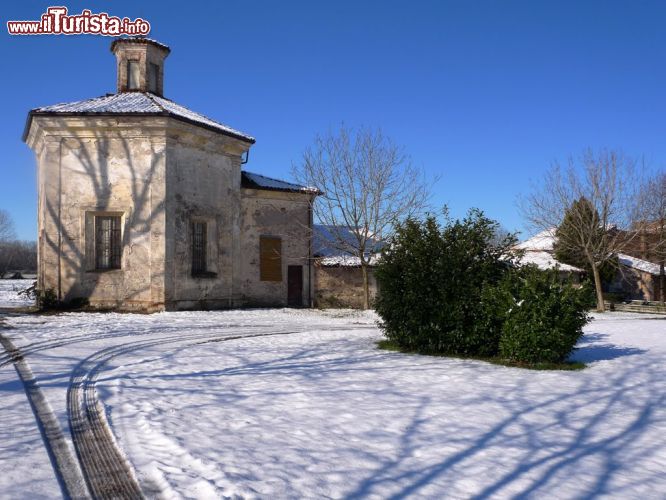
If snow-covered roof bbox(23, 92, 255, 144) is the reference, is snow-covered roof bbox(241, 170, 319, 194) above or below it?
below

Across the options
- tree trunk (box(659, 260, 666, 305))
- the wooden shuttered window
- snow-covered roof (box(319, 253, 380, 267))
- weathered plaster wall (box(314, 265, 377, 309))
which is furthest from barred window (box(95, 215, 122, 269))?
tree trunk (box(659, 260, 666, 305))

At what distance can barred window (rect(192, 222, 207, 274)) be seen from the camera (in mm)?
20438

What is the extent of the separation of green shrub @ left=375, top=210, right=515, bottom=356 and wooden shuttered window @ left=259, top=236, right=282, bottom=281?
1218 centimetres

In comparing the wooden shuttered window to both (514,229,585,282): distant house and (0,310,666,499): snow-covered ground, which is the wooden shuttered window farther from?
(514,229,585,282): distant house

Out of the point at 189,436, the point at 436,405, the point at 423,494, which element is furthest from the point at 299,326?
the point at 423,494

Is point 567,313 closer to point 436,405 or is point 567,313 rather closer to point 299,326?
point 436,405

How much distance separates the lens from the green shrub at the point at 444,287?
34.6 ft

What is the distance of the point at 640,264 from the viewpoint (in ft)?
135

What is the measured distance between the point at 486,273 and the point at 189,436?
24.7ft

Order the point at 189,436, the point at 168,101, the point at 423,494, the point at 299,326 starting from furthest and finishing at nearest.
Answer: the point at 168,101 → the point at 299,326 → the point at 189,436 → the point at 423,494

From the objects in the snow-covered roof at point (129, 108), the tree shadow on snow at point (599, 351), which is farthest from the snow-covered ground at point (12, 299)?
the tree shadow on snow at point (599, 351)

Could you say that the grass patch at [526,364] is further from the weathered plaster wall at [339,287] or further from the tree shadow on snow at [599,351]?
the weathered plaster wall at [339,287]

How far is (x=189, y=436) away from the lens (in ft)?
16.7

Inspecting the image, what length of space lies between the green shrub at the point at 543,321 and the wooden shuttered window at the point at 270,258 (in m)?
14.8
